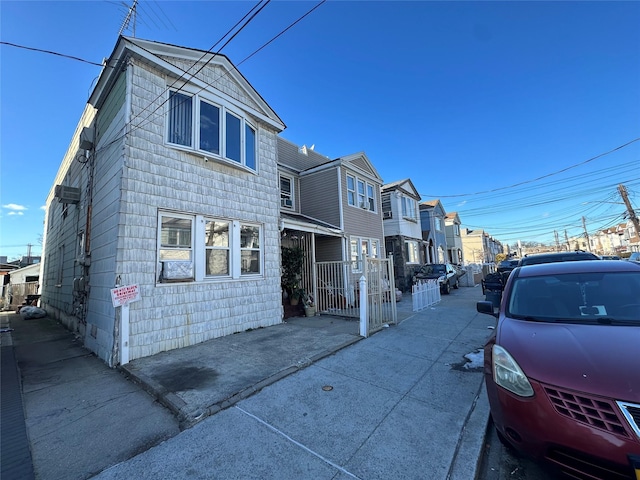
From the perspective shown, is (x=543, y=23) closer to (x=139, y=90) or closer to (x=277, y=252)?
(x=277, y=252)

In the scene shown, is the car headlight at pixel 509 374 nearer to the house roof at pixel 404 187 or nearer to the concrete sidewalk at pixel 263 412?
the concrete sidewalk at pixel 263 412

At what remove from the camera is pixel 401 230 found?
18.2 meters

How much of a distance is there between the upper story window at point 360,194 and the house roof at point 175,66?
604cm

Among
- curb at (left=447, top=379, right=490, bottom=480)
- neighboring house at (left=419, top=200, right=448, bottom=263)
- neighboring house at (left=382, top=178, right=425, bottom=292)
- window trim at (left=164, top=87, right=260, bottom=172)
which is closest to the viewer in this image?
curb at (left=447, top=379, right=490, bottom=480)

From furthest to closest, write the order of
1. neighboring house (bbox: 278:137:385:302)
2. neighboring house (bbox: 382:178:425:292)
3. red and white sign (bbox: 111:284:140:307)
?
neighboring house (bbox: 382:178:425:292), neighboring house (bbox: 278:137:385:302), red and white sign (bbox: 111:284:140:307)

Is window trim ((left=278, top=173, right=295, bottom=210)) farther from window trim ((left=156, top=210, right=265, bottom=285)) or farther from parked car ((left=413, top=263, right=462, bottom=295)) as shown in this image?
parked car ((left=413, top=263, right=462, bottom=295))

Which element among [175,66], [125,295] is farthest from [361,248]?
[125,295]

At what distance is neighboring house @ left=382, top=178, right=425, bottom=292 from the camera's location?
17.8 meters

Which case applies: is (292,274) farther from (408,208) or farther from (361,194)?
(408,208)

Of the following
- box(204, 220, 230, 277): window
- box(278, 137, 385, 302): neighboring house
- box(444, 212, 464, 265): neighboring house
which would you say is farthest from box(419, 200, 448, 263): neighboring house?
box(204, 220, 230, 277): window

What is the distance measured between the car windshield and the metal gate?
3.55 metres

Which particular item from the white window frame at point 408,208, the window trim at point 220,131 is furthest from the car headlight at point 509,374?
the white window frame at point 408,208

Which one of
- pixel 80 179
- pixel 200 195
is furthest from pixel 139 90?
pixel 80 179

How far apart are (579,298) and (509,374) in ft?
5.11
